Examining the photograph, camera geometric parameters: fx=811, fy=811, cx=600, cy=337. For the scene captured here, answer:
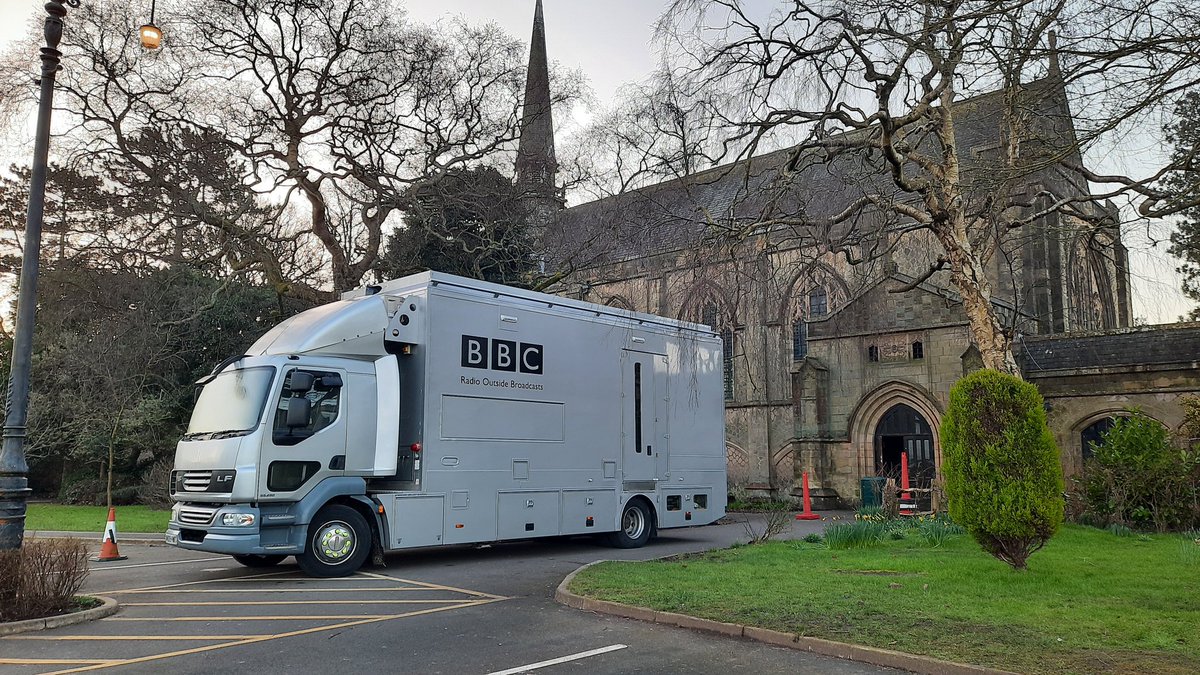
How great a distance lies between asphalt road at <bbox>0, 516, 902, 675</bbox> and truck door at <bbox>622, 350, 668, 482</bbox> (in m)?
3.79

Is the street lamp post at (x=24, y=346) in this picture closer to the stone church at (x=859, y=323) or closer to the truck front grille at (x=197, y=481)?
the truck front grille at (x=197, y=481)

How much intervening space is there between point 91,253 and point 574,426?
39.3ft

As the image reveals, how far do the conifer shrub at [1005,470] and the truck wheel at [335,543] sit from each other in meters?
7.42

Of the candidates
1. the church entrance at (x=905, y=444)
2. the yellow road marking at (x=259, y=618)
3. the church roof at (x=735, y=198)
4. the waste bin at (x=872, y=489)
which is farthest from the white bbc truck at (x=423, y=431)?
the church entrance at (x=905, y=444)

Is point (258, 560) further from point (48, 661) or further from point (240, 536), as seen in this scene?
point (48, 661)

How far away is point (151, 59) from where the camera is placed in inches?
689

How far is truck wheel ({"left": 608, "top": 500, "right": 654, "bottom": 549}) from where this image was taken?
14133mm

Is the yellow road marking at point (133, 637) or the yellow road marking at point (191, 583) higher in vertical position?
the yellow road marking at point (133, 637)

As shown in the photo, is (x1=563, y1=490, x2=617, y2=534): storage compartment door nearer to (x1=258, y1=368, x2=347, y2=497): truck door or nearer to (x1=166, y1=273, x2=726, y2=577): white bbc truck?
(x1=166, y1=273, x2=726, y2=577): white bbc truck

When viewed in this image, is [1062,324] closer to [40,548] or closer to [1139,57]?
[1139,57]

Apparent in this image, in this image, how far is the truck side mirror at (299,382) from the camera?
10172mm

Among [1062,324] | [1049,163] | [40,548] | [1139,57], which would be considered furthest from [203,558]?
[1062,324]

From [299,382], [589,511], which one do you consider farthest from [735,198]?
[299,382]

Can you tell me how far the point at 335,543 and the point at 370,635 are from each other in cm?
391
